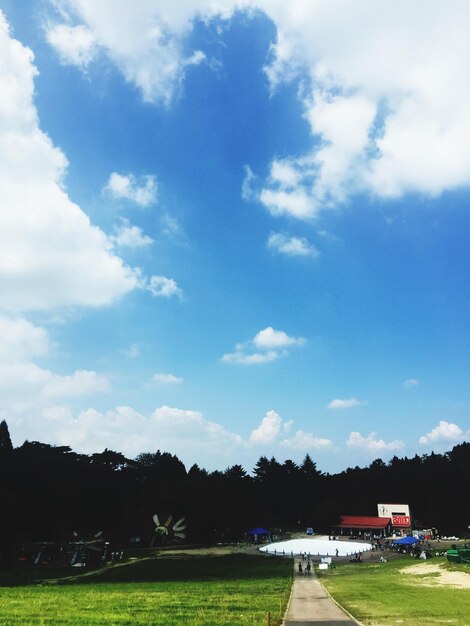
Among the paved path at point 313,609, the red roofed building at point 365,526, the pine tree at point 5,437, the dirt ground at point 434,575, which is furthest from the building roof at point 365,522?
the pine tree at point 5,437

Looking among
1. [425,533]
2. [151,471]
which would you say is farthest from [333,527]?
[151,471]

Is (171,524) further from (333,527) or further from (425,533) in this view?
(425,533)

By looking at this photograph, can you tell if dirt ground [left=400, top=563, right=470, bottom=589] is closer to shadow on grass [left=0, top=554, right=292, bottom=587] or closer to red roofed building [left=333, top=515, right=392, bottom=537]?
shadow on grass [left=0, top=554, right=292, bottom=587]

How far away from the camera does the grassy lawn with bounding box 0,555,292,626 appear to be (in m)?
30.0

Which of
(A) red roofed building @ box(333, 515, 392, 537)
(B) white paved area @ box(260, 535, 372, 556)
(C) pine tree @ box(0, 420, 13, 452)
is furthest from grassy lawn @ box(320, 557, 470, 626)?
(C) pine tree @ box(0, 420, 13, 452)

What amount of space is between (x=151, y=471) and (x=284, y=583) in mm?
111976

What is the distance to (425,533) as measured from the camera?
114375 millimetres

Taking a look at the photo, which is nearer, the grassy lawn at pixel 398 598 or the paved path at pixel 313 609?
the paved path at pixel 313 609

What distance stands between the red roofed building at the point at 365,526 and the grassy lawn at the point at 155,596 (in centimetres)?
6029

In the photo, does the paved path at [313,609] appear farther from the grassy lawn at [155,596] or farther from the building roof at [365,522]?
the building roof at [365,522]

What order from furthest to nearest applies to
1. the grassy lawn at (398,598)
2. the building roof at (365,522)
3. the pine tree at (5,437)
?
the building roof at (365,522), the pine tree at (5,437), the grassy lawn at (398,598)

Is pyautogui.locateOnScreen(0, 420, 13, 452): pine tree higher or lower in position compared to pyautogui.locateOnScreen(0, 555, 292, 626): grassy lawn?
higher

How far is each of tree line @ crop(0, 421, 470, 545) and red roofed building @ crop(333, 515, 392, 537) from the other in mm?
4562

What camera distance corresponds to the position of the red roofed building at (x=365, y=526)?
392 ft
